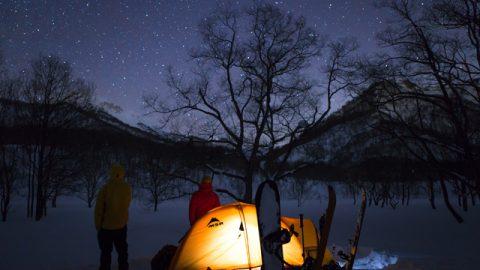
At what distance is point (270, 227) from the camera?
17.8 ft

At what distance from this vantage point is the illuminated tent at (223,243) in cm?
694

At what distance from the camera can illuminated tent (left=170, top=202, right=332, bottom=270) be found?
6941 millimetres

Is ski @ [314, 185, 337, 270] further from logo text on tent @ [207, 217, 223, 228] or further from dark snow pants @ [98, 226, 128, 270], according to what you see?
dark snow pants @ [98, 226, 128, 270]

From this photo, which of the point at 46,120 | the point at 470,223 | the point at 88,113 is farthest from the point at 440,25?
the point at 46,120

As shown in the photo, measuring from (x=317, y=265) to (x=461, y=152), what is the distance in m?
16.2

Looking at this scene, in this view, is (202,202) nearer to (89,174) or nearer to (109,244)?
(109,244)

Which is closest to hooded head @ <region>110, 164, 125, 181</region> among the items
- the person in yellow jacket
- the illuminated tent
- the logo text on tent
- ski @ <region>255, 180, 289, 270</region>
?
the person in yellow jacket

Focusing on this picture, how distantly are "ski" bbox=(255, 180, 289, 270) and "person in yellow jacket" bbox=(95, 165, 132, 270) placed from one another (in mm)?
3381

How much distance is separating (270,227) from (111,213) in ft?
12.3

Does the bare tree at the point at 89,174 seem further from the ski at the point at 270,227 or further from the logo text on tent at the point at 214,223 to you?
the ski at the point at 270,227

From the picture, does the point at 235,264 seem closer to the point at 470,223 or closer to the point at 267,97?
the point at 267,97

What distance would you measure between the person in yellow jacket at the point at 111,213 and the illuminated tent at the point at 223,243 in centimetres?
148

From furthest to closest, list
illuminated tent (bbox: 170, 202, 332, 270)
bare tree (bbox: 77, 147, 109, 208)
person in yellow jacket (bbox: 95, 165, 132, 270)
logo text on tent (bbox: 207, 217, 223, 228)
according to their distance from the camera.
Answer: bare tree (bbox: 77, 147, 109, 208) → person in yellow jacket (bbox: 95, 165, 132, 270) → logo text on tent (bbox: 207, 217, 223, 228) → illuminated tent (bbox: 170, 202, 332, 270)

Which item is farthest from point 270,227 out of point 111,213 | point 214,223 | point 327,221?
point 111,213
